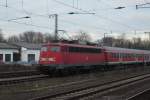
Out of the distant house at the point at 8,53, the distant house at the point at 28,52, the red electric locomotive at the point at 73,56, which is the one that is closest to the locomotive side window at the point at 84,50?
the red electric locomotive at the point at 73,56

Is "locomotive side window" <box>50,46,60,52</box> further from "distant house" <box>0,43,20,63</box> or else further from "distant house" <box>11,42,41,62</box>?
"distant house" <box>11,42,41,62</box>

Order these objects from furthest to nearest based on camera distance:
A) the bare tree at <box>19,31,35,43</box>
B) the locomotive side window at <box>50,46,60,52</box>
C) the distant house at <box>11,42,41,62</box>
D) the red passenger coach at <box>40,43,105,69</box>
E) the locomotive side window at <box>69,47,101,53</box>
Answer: the bare tree at <box>19,31,35,43</box>
the distant house at <box>11,42,41,62</box>
the locomotive side window at <box>69,47,101,53</box>
the locomotive side window at <box>50,46,60,52</box>
the red passenger coach at <box>40,43,105,69</box>

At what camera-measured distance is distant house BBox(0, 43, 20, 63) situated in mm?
71188

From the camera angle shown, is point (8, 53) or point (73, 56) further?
point (8, 53)

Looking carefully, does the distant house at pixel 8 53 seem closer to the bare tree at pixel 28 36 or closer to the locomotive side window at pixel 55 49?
the locomotive side window at pixel 55 49

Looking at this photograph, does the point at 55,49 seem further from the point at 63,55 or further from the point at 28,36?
the point at 28,36

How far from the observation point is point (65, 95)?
60.8 feet

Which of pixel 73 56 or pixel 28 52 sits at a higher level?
pixel 73 56

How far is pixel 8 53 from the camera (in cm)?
7300

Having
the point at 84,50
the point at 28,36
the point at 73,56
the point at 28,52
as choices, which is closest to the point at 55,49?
the point at 73,56

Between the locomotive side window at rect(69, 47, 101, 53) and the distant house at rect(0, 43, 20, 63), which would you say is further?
the distant house at rect(0, 43, 20, 63)

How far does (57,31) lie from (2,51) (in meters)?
26.4

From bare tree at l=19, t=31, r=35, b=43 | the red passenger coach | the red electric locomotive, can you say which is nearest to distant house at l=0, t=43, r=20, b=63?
the red electric locomotive

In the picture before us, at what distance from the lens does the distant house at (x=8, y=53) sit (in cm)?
7119
